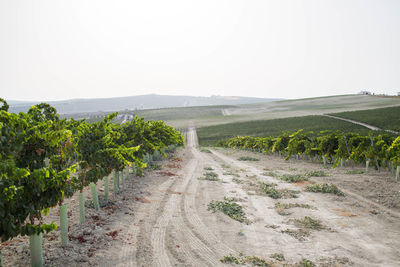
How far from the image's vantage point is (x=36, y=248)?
687 cm

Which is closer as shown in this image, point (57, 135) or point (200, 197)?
point (57, 135)

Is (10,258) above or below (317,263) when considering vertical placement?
above

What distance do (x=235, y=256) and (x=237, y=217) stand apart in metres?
3.40

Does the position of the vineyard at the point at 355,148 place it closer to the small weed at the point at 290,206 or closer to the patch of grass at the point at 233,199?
the small weed at the point at 290,206

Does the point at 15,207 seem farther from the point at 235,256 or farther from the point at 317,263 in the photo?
the point at 317,263

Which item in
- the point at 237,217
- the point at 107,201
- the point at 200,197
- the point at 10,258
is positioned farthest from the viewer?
the point at 200,197

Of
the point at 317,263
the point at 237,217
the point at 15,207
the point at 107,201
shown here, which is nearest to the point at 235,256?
the point at 317,263

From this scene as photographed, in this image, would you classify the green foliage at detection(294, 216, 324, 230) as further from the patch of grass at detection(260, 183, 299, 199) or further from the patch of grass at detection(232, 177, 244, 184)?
the patch of grass at detection(232, 177, 244, 184)

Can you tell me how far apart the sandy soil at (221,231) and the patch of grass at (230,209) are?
29cm

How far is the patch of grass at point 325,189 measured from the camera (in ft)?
50.0

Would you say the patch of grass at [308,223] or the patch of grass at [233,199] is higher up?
the patch of grass at [308,223]

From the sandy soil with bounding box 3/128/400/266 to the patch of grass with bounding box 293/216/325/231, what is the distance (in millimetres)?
180

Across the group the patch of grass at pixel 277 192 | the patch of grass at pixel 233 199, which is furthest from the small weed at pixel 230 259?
the patch of grass at pixel 277 192

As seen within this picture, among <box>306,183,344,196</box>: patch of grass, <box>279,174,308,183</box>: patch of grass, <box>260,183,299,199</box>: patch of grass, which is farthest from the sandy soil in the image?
<box>279,174,308,183</box>: patch of grass
